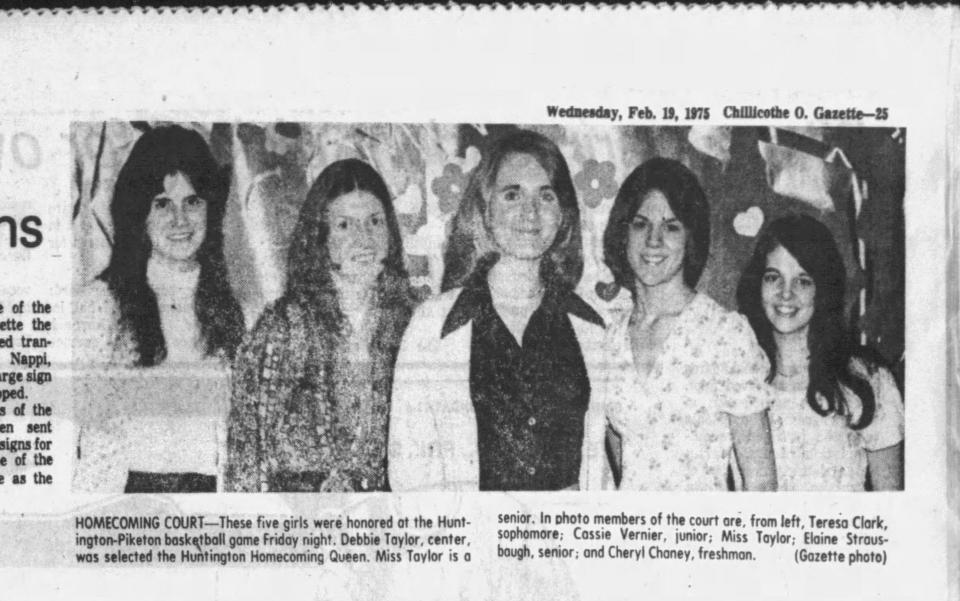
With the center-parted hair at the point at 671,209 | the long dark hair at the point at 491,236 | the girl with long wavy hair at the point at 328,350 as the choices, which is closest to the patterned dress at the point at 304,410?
the girl with long wavy hair at the point at 328,350

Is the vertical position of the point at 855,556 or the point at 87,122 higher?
the point at 87,122

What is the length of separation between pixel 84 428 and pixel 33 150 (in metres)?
0.23

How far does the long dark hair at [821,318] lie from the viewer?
2.52ft

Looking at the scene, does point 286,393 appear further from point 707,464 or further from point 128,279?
point 707,464

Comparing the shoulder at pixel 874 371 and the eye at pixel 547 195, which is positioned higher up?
the eye at pixel 547 195

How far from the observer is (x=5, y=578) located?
2.53 feet

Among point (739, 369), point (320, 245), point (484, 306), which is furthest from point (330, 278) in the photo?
point (739, 369)

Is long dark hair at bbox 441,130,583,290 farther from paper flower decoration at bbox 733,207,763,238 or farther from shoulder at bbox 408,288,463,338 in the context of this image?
paper flower decoration at bbox 733,207,763,238

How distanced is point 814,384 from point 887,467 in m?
0.09

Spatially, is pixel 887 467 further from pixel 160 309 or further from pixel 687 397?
pixel 160 309

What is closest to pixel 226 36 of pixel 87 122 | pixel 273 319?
pixel 87 122

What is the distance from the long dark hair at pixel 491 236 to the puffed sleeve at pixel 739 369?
13 cm

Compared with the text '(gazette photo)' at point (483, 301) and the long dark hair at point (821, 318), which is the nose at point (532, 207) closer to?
the text '(gazette photo)' at point (483, 301)

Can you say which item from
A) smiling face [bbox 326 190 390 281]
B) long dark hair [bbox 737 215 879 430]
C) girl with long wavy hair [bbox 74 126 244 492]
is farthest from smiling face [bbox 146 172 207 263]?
long dark hair [bbox 737 215 879 430]
